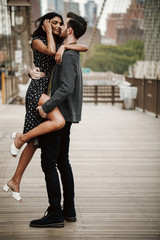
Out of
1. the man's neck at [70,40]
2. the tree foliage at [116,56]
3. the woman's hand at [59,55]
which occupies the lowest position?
the tree foliage at [116,56]

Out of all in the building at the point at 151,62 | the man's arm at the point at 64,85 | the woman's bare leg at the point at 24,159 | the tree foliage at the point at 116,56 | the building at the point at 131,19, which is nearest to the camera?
the man's arm at the point at 64,85

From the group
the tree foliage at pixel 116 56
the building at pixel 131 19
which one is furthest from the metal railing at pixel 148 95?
the tree foliage at pixel 116 56

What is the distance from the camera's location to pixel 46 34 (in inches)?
99.6

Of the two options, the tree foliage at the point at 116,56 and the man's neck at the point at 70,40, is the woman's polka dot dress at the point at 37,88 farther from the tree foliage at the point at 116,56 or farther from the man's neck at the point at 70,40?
the tree foliage at the point at 116,56

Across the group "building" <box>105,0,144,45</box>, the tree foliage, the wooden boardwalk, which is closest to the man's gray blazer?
the wooden boardwalk

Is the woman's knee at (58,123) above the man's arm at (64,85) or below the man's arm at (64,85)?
below

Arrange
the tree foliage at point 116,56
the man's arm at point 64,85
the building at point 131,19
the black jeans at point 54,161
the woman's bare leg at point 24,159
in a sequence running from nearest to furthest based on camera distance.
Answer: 1. the man's arm at point 64,85
2. the black jeans at point 54,161
3. the woman's bare leg at point 24,159
4. the building at point 131,19
5. the tree foliage at point 116,56

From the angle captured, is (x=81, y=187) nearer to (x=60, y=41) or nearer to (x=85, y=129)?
(x=60, y=41)

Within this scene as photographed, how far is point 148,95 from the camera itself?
10227 millimetres

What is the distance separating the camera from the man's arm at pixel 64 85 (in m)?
2.27

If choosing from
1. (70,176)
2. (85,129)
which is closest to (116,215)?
(70,176)

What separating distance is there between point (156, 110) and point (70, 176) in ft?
23.4

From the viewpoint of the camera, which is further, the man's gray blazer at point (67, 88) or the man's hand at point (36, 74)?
the man's hand at point (36, 74)

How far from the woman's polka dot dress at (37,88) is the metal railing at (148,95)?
7.04m
